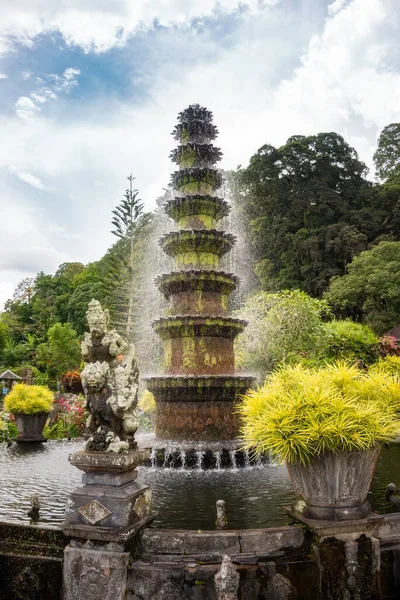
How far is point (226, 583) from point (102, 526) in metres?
1.16

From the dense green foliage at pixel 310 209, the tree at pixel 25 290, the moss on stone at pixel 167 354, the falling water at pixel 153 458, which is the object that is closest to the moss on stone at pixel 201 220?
the moss on stone at pixel 167 354

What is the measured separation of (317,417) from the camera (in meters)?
3.93

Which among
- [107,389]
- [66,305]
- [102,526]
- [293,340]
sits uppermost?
[66,305]

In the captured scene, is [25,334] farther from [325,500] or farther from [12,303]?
[325,500]

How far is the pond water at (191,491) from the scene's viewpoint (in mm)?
5082

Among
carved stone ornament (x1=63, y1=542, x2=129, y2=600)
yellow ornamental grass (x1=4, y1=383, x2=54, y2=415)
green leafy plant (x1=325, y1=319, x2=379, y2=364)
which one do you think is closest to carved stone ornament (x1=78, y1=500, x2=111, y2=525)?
carved stone ornament (x1=63, y1=542, x2=129, y2=600)

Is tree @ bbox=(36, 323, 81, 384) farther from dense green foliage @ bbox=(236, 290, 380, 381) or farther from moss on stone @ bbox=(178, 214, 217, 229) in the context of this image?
moss on stone @ bbox=(178, 214, 217, 229)

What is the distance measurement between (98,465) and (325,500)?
6.47 ft

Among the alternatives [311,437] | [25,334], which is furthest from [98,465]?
[25,334]

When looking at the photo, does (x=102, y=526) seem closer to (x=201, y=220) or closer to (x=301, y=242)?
(x=201, y=220)

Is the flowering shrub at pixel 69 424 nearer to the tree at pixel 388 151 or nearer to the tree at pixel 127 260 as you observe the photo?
the tree at pixel 127 260

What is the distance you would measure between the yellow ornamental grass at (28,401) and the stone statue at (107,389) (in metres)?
8.36

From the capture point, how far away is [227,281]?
10617 millimetres

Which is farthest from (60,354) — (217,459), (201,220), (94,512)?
(94,512)
